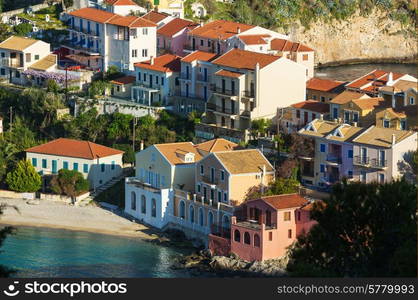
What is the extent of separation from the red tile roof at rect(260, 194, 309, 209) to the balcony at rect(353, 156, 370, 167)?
Answer: 2724 millimetres

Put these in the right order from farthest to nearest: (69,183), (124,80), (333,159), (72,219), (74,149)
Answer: (124,80) → (74,149) → (69,183) → (72,219) → (333,159)

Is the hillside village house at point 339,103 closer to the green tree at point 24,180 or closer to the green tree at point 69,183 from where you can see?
the green tree at point 69,183

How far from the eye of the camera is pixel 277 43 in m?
78.1

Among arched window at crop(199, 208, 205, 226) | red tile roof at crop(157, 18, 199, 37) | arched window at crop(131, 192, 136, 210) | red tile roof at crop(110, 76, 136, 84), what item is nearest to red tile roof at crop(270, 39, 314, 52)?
red tile roof at crop(157, 18, 199, 37)

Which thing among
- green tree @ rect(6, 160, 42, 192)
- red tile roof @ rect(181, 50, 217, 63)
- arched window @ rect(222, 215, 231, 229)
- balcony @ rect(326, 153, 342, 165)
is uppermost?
red tile roof @ rect(181, 50, 217, 63)

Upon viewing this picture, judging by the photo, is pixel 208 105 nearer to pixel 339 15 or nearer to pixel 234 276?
pixel 234 276

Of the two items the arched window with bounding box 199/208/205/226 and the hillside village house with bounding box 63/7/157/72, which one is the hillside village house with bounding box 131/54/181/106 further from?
the arched window with bounding box 199/208/205/226

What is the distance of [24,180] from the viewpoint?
71.0 m

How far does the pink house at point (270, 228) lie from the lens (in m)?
62.4

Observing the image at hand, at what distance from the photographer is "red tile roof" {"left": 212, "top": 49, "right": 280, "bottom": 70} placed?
72.6 metres

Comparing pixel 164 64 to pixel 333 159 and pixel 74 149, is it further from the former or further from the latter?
pixel 333 159

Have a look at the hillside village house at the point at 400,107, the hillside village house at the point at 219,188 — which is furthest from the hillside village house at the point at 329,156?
the hillside village house at the point at 219,188

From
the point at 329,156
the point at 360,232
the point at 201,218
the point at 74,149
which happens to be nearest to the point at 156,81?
the point at 74,149

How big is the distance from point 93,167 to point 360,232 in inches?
747
